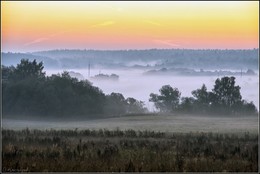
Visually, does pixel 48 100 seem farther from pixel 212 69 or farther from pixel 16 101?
pixel 212 69

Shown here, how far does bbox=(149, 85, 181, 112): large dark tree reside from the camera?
9936 cm

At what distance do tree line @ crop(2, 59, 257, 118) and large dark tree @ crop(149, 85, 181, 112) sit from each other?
4546mm

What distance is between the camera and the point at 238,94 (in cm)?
8369

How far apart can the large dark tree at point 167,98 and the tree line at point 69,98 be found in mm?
4546

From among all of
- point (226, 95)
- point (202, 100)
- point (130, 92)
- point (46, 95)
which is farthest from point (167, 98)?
point (46, 95)

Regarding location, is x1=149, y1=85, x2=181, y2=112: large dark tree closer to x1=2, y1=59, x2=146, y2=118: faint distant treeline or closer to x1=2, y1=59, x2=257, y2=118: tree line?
x1=2, y1=59, x2=257, y2=118: tree line

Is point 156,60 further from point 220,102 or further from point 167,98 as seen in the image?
point 167,98

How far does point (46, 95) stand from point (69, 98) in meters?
3.62

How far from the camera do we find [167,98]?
3962 inches

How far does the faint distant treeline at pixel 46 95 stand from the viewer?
69562 mm

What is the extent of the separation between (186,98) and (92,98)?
21813 millimetres

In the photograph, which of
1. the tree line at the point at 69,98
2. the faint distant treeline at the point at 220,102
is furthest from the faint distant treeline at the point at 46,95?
the faint distant treeline at the point at 220,102

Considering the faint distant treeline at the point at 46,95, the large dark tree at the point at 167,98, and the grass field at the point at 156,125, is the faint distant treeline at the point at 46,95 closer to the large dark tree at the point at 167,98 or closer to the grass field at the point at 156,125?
the grass field at the point at 156,125

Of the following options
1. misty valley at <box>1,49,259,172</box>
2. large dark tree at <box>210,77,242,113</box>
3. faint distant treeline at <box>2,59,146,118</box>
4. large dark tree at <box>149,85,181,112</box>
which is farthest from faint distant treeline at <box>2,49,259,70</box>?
large dark tree at <box>149,85,181,112</box>
